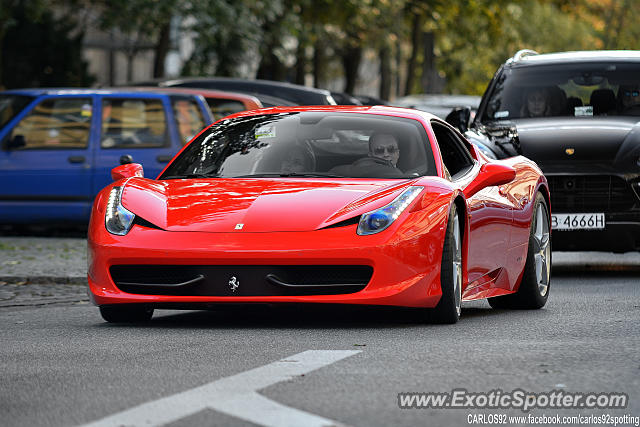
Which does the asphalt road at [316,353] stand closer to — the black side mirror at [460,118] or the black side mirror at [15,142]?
the black side mirror at [460,118]

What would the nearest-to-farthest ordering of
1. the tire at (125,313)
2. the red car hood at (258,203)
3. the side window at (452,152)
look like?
the red car hood at (258,203), the tire at (125,313), the side window at (452,152)

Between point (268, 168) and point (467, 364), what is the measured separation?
8.72ft

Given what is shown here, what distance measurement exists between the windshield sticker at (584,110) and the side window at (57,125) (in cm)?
618

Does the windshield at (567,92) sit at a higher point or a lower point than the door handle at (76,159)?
higher

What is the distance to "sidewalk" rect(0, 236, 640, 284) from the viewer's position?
12.2 metres

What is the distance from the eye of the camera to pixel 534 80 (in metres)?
13.8

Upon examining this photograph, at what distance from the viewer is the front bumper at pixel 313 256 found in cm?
773

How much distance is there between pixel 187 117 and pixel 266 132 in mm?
8772

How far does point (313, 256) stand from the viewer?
7.72 metres

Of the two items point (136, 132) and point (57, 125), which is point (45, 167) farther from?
point (136, 132)

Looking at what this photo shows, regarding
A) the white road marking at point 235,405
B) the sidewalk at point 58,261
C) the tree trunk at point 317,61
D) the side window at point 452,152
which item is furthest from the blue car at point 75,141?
the tree trunk at point 317,61

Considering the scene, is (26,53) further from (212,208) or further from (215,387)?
(215,387)

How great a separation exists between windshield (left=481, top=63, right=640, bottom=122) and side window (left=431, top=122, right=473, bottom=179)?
13.7 ft

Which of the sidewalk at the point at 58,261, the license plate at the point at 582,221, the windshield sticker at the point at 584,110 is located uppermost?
the windshield sticker at the point at 584,110
